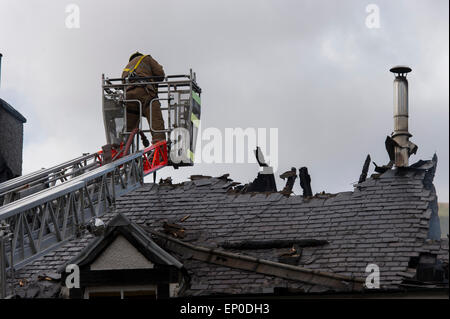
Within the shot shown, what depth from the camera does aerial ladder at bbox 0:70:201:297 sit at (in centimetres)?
1435

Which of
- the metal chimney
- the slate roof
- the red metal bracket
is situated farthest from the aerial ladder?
the metal chimney

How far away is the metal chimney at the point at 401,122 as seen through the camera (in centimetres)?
1698

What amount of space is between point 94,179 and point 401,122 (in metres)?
5.46

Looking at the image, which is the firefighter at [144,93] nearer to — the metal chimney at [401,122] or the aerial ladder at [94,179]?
the aerial ladder at [94,179]

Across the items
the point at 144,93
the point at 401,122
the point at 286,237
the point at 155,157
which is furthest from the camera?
the point at 144,93

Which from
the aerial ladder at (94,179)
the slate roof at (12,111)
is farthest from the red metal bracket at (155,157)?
the slate roof at (12,111)

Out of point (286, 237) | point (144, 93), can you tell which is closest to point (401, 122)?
point (286, 237)

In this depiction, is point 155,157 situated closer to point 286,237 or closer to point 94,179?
point 94,179

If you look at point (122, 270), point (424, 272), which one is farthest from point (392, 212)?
point (122, 270)

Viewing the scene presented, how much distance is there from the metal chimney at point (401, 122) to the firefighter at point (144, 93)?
4912mm

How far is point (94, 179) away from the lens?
1662 cm

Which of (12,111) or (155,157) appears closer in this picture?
(155,157)

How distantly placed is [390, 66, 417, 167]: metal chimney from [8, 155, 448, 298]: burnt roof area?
0.73m

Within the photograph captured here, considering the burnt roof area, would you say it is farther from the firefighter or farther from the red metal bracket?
the firefighter
